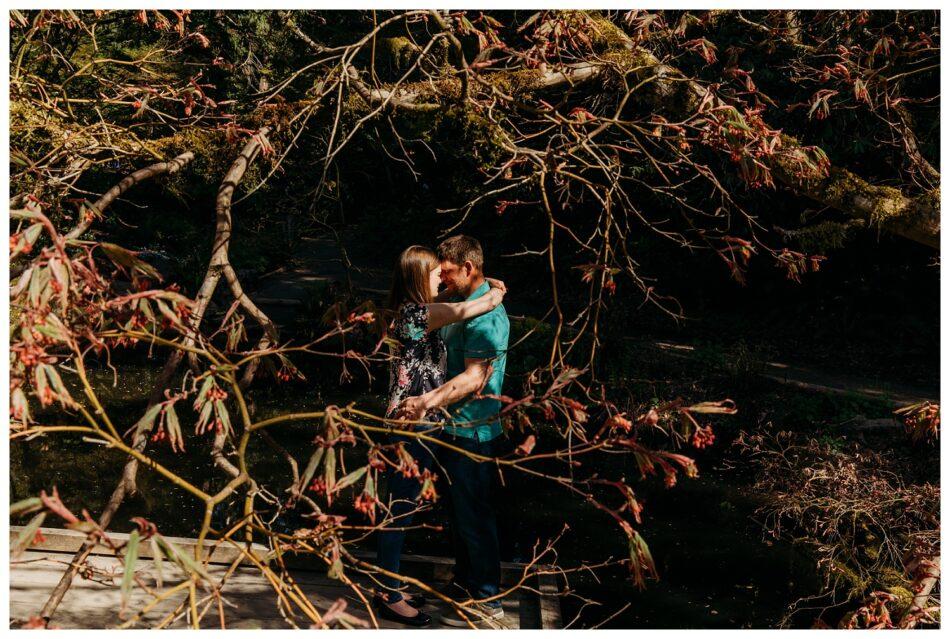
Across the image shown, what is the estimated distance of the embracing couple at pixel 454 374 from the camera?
3.80m

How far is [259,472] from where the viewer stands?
8.25 m

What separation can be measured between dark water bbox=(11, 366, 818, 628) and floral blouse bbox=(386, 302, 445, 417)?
5.36ft

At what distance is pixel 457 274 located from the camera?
4.09 m

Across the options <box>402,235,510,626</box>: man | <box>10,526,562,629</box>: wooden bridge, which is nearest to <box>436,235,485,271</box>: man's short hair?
<box>402,235,510,626</box>: man

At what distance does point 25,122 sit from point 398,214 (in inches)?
548

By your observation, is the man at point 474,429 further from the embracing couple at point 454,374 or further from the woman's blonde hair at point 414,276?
the woman's blonde hair at point 414,276

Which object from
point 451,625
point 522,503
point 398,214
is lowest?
point 522,503

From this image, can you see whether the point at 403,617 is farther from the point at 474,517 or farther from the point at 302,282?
the point at 302,282

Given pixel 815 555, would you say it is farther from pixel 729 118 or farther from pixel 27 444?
pixel 27 444

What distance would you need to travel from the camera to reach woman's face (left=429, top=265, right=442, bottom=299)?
3.99 meters

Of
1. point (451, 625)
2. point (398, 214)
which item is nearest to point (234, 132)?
point (451, 625)

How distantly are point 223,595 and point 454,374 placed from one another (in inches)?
58.9

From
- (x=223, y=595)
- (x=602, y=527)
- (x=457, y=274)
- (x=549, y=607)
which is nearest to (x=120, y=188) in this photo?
(x=457, y=274)

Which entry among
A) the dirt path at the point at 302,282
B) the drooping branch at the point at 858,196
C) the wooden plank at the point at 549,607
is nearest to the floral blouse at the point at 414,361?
the wooden plank at the point at 549,607
